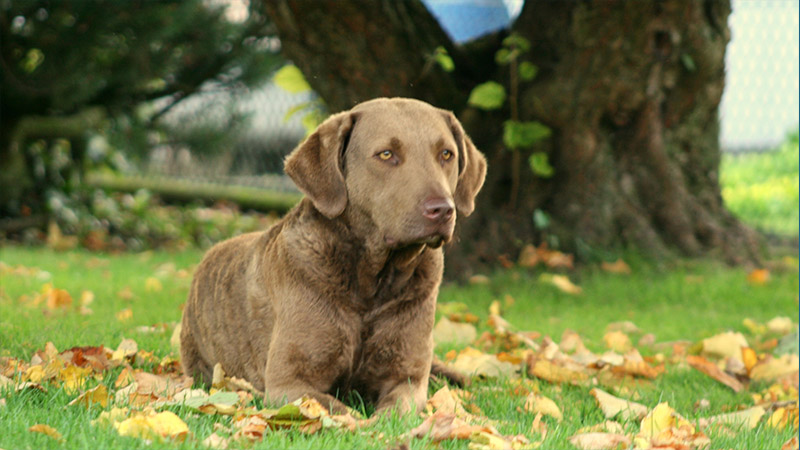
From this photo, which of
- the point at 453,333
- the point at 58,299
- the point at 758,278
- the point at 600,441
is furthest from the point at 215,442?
the point at 758,278

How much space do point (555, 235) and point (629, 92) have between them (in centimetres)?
136

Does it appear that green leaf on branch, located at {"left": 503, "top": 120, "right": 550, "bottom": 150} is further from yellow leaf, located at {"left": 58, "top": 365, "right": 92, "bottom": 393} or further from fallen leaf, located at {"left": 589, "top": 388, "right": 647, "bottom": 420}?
yellow leaf, located at {"left": 58, "top": 365, "right": 92, "bottom": 393}

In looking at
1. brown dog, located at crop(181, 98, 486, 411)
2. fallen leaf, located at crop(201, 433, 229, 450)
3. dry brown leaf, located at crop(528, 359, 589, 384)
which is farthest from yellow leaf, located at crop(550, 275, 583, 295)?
fallen leaf, located at crop(201, 433, 229, 450)

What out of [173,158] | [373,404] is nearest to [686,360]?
[373,404]

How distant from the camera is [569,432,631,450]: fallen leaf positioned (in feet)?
10.6

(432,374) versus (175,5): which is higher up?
(175,5)

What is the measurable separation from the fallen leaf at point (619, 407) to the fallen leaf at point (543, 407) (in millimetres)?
226

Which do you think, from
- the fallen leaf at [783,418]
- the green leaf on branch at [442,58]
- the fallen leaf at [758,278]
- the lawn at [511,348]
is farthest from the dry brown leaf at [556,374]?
the fallen leaf at [758,278]

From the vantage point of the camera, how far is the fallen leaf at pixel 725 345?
5422 mm

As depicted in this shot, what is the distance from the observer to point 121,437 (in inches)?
113

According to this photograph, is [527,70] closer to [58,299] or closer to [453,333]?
[453,333]

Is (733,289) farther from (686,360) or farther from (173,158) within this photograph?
(173,158)

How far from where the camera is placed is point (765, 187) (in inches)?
480

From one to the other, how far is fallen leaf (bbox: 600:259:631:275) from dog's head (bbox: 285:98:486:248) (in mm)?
4094
